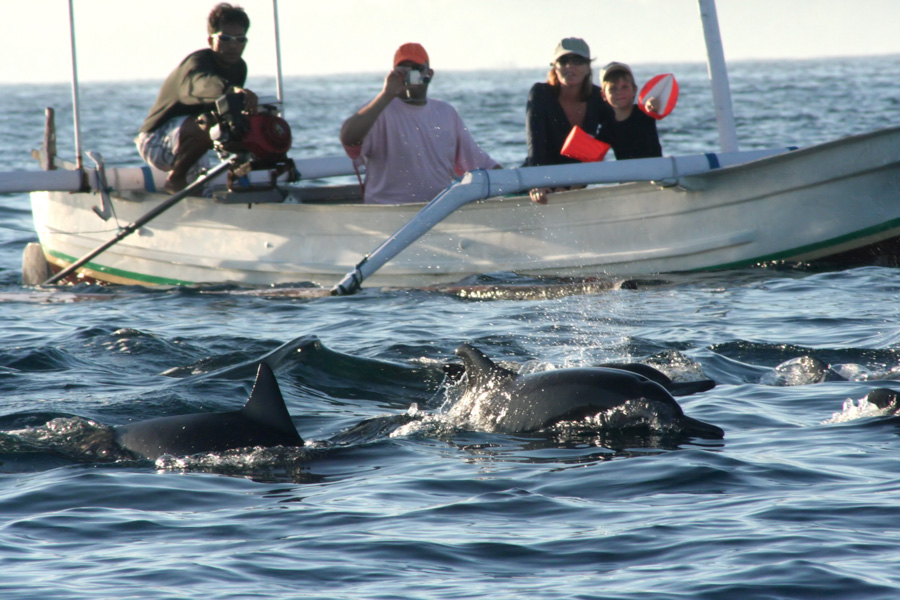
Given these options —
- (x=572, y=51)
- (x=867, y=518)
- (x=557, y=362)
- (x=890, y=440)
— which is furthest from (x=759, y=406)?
(x=572, y=51)

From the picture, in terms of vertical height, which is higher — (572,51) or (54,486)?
(572,51)

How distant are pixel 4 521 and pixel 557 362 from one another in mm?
3493

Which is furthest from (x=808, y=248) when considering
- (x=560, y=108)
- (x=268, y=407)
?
(x=268, y=407)

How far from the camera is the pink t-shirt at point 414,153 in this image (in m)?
9.85

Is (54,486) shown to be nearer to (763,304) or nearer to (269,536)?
(269,536)

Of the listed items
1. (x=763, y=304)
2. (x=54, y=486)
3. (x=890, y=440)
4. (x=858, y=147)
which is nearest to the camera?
(x=54, y=486)

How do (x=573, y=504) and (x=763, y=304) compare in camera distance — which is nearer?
(x=573, y=504)

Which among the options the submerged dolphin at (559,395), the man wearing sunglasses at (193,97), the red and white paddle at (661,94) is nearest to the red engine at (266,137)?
the man wearing sunglasses at (193,97)

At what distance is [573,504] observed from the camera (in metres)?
4.41

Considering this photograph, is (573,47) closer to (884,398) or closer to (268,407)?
(884,398)

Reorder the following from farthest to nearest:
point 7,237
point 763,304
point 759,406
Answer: point 7,237 < point 763,304 < point 759,406

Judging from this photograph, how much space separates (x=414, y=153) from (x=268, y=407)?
5.22 meters

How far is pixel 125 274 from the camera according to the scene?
11.9 m

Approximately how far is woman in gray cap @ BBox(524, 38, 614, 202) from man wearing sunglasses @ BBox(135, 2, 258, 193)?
233 centimetres
